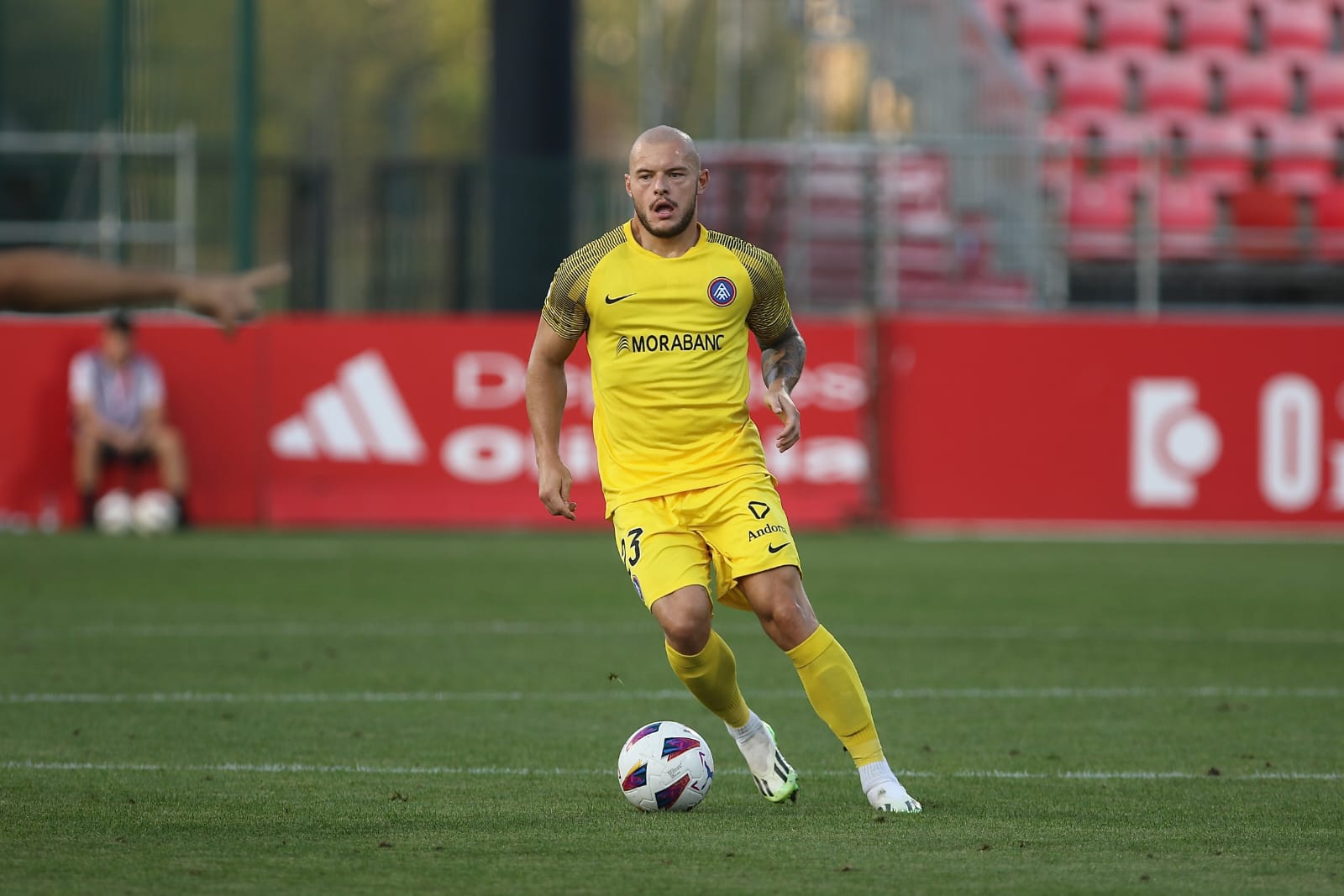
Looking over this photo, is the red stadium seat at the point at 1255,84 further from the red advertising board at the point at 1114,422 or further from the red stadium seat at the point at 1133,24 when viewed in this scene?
the red advertising board at the point at 1114,422

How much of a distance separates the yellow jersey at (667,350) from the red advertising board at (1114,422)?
11.6m

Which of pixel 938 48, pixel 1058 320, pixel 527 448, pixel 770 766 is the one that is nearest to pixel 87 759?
pixel 770 766

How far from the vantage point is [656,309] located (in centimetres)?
676

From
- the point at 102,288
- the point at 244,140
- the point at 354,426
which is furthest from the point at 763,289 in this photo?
the point at 244,140

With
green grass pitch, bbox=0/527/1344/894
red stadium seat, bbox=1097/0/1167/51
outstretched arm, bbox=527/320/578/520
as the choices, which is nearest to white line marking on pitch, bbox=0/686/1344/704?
green grass pitch, bbox=0/527/1344/894

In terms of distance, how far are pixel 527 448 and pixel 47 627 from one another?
22.9 feet

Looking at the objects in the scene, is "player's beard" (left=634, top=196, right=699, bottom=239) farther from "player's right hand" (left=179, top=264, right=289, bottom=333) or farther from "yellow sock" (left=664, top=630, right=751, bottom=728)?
"player's right hand" (left=179, top=264, right=289, bottom=333)

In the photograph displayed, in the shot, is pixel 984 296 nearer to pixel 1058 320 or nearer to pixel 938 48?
pixel 1058 320

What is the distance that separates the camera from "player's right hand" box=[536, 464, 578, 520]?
669cm

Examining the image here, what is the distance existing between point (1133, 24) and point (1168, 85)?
85 cm

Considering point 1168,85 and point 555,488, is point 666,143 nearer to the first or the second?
point 555,488

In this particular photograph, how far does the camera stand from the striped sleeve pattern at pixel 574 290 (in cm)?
680

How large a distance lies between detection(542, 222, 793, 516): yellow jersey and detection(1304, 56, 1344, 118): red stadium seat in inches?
775

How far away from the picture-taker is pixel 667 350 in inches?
267
